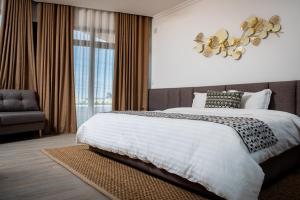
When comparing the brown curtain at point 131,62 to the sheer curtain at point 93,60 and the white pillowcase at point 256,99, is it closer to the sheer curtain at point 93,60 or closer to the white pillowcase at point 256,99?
the sheer curtain at point 93,60

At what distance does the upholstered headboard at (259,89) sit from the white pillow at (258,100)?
10 centimetres

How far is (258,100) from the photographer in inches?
116

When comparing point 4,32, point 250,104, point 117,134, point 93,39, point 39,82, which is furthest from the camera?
point 93,39

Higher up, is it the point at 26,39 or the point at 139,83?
the point at 26,39

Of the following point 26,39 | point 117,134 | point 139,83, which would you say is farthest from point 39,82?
point 117,134

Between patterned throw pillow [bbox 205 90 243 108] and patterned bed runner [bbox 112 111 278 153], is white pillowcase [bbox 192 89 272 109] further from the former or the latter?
patterned bed runner [bbox 112 111 278 153]

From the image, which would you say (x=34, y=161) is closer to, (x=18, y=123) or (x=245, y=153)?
(x=18, y=123)

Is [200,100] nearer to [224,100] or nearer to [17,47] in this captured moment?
[224,100]

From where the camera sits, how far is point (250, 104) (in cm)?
298

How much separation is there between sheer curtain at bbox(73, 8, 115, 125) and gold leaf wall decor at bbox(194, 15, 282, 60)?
1928mm

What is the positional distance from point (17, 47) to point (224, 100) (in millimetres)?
3740

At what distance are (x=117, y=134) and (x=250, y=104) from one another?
171 cm

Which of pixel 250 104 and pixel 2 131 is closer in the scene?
pixel 250 104

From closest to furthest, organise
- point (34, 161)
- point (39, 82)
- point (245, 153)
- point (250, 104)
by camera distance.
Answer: point (245, 153)
point (34, 161)
point (250, 104)
point (39, 82)
